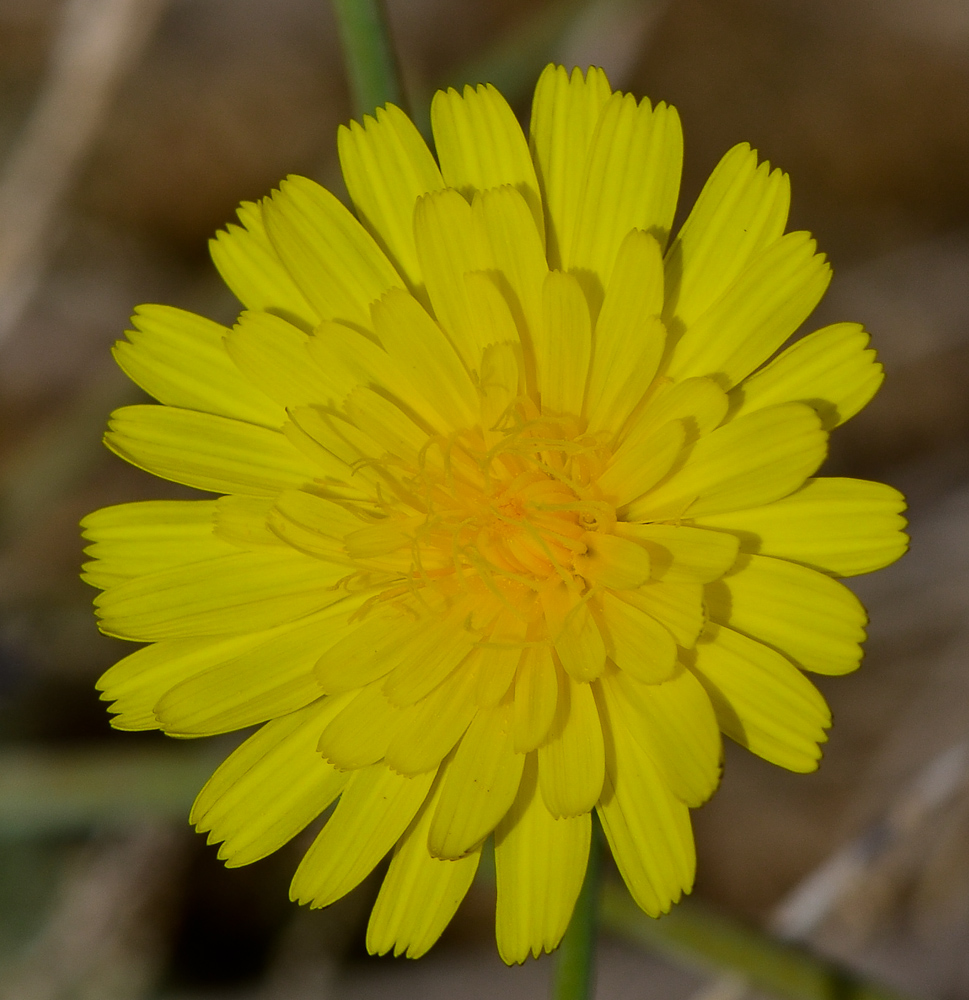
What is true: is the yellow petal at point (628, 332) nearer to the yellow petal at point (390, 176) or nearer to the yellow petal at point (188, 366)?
the yellow petal at point (390, 176)

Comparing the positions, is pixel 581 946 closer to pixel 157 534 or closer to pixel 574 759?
pixel 574 759

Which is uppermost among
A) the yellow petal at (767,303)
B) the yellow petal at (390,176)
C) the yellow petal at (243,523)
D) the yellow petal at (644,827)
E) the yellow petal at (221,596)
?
the yellow petal at (390,176)

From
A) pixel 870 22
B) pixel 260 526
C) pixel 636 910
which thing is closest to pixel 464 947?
pixel 636 910

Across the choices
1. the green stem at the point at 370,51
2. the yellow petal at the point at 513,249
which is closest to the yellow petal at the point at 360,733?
the yellow petal at the point at 513,249

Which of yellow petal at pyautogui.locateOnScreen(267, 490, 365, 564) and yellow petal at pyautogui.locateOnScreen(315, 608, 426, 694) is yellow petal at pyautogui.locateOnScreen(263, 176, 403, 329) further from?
yellow petal at pyautogui.locateOnScreen(315, 608, 426, 694)

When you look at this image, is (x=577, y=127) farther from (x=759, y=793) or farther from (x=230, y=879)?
(x=230, y=879)
